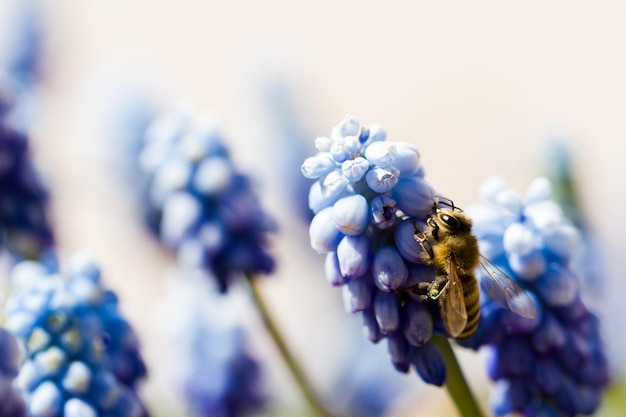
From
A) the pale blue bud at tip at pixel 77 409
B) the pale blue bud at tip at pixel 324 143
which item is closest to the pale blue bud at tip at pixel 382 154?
the pale blue bud at tip at pixel 324 143

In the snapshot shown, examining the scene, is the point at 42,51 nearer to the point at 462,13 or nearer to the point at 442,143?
the point at 442,143

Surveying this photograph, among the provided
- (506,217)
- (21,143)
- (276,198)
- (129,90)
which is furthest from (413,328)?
(129,90)

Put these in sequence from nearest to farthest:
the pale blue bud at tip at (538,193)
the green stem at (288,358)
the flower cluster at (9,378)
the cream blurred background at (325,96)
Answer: the flower cluster at (9,378) < the pale blue bud at tip at (538,193) < the green stem at (288,358) < the cream blurred background at (325,96)

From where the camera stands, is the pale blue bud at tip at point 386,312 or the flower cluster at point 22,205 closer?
the pale blue bud at tip at point 386,312

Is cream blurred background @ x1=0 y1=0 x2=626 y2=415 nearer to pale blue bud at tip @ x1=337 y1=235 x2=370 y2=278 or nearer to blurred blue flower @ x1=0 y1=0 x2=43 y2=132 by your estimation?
blurred blue flower @ x1=0 y1=0 x2=43 y2=132

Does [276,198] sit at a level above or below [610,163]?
above

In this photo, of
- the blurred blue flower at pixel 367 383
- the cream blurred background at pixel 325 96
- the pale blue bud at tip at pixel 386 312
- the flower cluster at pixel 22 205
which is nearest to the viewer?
the pale blue bud at tip at pixel 386 312

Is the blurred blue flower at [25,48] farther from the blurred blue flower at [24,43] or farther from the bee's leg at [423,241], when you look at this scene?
the bee's leg at [423,241]

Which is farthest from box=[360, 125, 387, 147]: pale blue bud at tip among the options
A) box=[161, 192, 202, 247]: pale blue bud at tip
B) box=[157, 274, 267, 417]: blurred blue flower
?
box=[157, 274, 267, 417]: blurred blue flower
